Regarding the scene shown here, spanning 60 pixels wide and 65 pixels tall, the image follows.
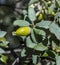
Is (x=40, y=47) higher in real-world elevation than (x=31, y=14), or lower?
lower

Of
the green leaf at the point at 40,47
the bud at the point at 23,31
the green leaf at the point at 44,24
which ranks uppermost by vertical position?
the green leaf at the point at 44,24

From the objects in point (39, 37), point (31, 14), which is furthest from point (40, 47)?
point (31, 14)

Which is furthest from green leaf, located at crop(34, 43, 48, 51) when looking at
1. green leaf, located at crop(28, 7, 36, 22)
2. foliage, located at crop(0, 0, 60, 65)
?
green leaf, located at crop(28, 7, 36, 22)

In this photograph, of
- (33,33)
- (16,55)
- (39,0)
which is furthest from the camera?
(16,55)

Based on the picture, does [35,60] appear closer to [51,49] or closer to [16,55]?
[51,49]

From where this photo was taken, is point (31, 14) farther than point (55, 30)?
Yes

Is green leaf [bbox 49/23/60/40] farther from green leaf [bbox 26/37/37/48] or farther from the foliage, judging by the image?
green leaf [bbox 26/37/37/48]

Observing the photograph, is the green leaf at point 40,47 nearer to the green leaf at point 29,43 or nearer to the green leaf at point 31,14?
the green leaf at point 29,43

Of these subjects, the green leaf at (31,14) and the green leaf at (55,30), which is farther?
the green leaf at (31,14)

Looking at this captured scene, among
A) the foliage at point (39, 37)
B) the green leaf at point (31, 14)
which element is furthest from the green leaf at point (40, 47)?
the green leaf at point (31, 14)

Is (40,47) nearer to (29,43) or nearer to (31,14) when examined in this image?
(29,43)

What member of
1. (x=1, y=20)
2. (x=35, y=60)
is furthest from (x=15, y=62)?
(x=1, y=20)
